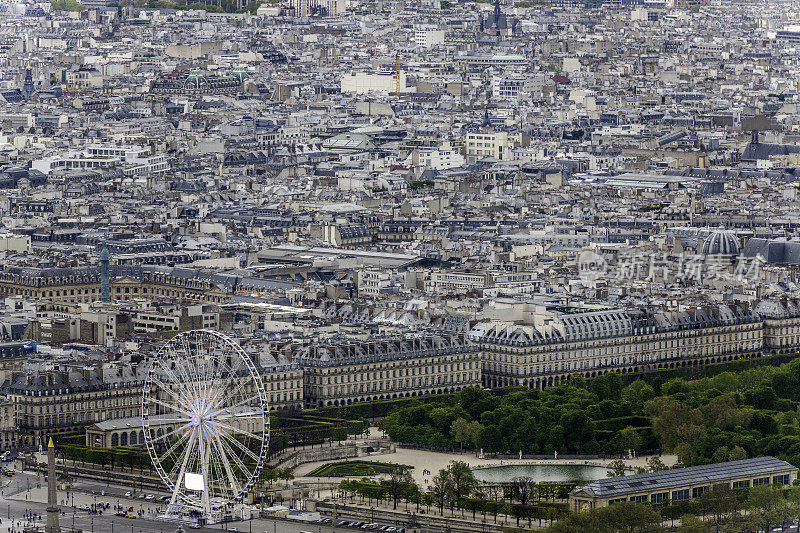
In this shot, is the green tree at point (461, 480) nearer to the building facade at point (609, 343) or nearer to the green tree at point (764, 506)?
the green tree at point (764, 506)

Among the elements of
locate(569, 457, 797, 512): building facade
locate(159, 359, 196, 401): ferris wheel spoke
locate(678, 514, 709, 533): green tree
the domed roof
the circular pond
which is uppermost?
locate(159, 359, 196, 401): ferris wheel spoke

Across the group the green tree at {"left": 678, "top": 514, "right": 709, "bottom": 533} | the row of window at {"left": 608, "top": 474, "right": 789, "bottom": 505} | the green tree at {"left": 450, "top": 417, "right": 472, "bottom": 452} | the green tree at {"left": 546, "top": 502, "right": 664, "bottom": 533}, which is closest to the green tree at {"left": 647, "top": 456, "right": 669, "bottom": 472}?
the row of window at {"left": 608, "top": 474, "right": 789, "bottom": 505}

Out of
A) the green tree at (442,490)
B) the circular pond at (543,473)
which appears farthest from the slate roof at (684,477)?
the circular pond at (543,473)

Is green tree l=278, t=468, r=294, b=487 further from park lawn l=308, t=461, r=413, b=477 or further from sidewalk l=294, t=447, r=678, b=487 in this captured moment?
park lawn l=308, t=461, r=413, b=477

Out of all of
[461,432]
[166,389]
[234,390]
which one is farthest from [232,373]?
[461,432]

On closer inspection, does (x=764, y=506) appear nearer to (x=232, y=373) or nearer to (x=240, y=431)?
(x=240, y=431)

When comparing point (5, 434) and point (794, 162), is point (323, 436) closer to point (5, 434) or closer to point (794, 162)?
point (5, 434)
